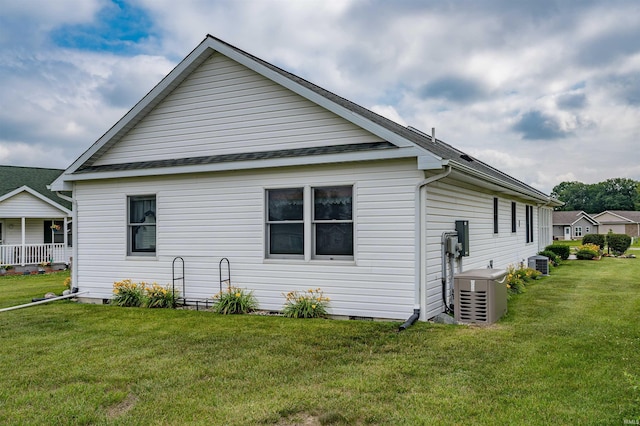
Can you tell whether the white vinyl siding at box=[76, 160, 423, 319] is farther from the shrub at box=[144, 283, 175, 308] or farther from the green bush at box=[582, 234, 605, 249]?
the green bush at box=[582, 234, 605, 249]

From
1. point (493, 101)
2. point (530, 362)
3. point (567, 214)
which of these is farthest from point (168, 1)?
point (567, 214)

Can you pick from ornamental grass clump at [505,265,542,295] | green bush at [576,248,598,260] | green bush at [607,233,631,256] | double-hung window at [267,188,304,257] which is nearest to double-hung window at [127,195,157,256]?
double-hung window at [267,188,304,257]

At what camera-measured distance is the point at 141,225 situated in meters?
10.1

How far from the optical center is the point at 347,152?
785 centimetres

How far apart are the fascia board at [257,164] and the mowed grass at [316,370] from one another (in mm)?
2673

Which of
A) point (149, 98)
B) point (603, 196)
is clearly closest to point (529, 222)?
point (149, 98)

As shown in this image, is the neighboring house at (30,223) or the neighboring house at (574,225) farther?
the neighboring house at (574,225)

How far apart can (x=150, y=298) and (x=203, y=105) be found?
4057mm

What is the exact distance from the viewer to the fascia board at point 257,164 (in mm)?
7570

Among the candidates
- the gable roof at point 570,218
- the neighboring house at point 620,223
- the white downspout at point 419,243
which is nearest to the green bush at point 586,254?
the white downspout at point 419,243

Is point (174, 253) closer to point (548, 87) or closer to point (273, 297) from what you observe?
point (273, 297)

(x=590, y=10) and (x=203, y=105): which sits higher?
(x=590, y=10)

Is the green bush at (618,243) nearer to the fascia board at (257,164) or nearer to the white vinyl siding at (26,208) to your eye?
the fascia board at (257,164)

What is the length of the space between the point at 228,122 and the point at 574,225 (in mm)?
63603
